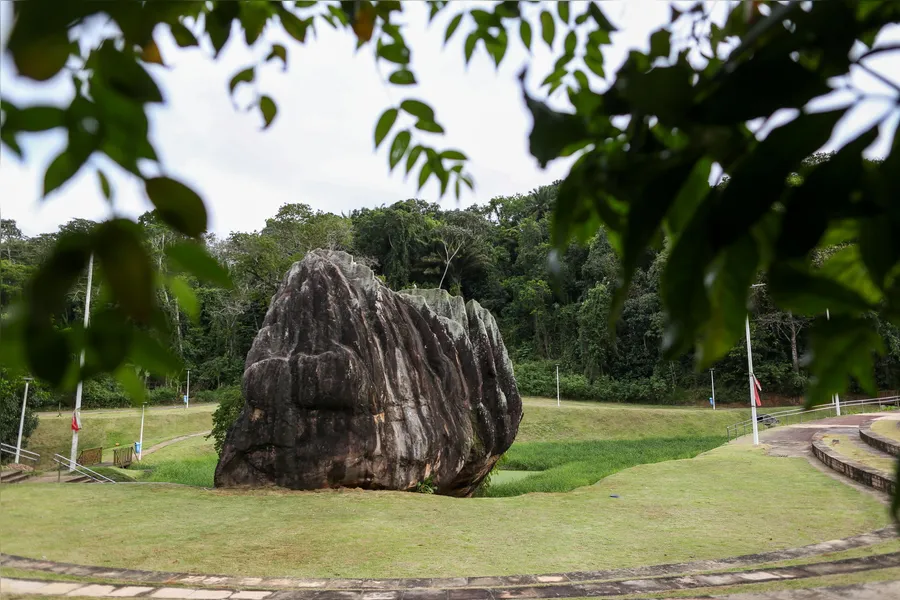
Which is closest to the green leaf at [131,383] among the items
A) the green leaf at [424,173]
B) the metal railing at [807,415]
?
the green leaf at [424,173]

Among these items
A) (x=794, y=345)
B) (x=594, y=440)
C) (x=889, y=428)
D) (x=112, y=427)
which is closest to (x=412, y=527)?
(x=889, y=428)

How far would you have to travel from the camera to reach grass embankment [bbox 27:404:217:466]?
15.1m

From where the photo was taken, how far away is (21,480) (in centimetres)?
932

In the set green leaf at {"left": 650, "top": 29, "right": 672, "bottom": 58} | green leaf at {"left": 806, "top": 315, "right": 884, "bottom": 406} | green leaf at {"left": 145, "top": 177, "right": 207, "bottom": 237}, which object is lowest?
green leaf at {"left": 806, "top": 315, "right": 884, "bottom": 406}

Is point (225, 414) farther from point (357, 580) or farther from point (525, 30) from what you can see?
point (525, 30)

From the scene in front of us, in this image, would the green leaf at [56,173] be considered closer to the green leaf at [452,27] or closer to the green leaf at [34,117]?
the green leaf at [34,117]

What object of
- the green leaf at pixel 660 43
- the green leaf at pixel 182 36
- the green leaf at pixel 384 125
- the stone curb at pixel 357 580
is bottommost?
the stone curb at pixel 357 580

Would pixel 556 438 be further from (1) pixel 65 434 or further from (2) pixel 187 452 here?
(1) pixel 65 434

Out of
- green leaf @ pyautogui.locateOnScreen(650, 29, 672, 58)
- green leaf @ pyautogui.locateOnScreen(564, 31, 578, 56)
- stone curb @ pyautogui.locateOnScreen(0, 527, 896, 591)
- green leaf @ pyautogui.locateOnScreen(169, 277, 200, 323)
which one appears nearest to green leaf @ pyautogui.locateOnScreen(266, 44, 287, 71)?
green leaf @ pyautogui.locateOnScreen(564, 31, 578, 56)

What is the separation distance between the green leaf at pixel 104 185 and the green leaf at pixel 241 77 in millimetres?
886

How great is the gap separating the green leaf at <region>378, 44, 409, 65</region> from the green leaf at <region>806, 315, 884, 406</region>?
113 centimetres

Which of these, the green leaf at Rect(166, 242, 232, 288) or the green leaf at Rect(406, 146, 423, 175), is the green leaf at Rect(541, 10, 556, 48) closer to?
the green leaf at Rect(406, 146, 423, 175)

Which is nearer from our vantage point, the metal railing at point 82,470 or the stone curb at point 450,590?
the stone curb at point 450,590

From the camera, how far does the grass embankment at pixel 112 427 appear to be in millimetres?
15062
